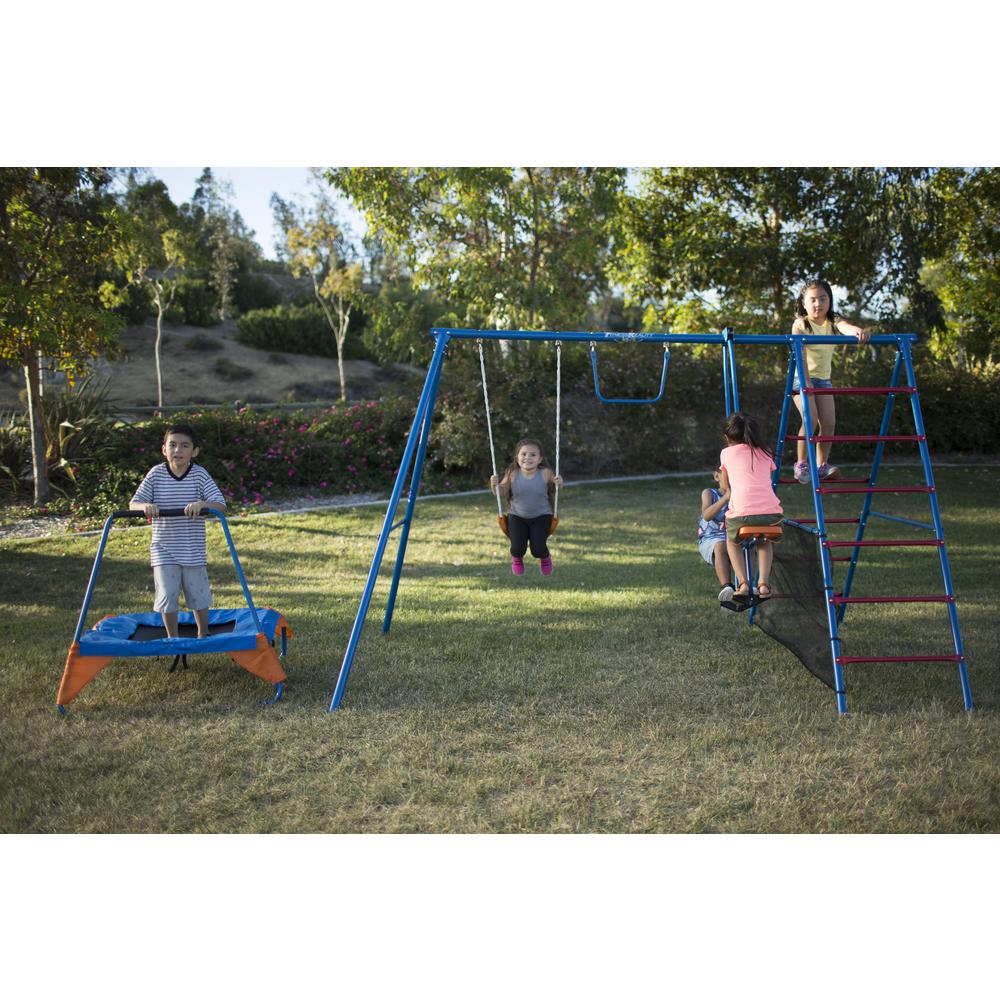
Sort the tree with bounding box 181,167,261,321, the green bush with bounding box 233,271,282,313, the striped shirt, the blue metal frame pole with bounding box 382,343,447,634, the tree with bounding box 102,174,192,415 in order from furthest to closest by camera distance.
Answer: the green bush with bounding box 233,271,282,313, the tree with bounding box 181,167,261,321, the tree with bounding box 102,174,192,415, the blue metal frame pole with bounding box 382,343,447,634, the striped shirt

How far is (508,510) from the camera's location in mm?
5547

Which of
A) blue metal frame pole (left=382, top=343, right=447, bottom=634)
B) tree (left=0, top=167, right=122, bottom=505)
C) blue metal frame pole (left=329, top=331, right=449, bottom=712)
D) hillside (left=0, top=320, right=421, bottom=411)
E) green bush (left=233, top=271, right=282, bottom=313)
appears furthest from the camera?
green bush (left=233, top=271, right=282, bottom=313)

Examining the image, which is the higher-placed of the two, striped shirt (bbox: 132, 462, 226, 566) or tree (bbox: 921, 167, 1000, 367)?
tree (bbox: 921, 167, 1000, 367)

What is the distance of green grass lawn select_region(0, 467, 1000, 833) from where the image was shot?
10.3 ft

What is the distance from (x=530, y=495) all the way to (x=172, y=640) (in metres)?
2.18

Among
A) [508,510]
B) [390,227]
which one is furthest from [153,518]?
[390,227]

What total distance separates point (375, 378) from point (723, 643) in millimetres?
17528

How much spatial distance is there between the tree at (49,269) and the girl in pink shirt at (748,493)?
6.86 metres

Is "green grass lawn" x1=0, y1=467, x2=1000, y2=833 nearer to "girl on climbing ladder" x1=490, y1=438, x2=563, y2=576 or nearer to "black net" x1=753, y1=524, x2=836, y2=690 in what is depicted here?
"black net" x1=753, y1=524, x2=836, y2=690

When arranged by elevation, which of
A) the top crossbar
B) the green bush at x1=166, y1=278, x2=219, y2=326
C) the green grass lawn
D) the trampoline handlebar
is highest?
the green bush at x1=166, y1=278, x2=219, y2=326

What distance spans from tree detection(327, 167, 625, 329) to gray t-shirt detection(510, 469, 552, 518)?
262 inches

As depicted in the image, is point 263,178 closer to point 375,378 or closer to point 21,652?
point 375,378

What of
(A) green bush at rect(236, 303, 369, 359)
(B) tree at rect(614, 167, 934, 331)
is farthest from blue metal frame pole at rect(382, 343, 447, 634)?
(A) green bush at rect(236, 303, 369, 359)

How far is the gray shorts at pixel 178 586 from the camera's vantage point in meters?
4.43
